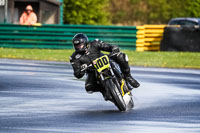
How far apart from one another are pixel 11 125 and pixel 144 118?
2172 millimetres

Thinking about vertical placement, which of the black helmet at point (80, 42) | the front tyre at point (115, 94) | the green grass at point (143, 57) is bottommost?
the green grass at point (143, 57)

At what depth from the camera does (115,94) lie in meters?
9.98

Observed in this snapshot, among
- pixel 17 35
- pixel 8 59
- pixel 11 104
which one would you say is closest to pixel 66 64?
pixel 8 59

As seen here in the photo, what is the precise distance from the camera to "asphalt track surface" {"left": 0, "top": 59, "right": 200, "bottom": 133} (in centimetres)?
862

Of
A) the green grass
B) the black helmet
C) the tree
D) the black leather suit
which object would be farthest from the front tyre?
the tree

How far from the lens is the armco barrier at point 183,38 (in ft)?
83.5

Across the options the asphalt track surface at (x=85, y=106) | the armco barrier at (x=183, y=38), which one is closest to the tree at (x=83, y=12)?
the armco barrier at (x=183, y=38)

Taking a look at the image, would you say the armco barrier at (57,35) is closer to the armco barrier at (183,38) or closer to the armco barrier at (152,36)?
the armco barrier at (152,36)

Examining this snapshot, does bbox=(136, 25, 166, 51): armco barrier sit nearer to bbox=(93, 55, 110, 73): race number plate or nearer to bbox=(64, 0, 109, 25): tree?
bbox=(93, 55, 110, 73): race number plate

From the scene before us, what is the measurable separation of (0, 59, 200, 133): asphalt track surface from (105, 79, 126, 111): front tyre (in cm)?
15

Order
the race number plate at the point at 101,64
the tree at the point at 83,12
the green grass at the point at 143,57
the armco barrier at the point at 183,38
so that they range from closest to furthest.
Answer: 1. the race number plate at the point at 101,64
2. the green grass at the point at 143,57
3. the armco barrier at the point at 183,38
4. the tree at the point at 83,12

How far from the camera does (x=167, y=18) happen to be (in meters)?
75.5

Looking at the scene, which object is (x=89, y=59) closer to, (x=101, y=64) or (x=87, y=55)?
(x=87, y=55)

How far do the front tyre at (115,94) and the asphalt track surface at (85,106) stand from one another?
154 mm
